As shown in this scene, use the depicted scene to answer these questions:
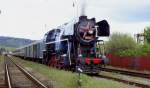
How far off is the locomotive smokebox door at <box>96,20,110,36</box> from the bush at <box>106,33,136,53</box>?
31.5m

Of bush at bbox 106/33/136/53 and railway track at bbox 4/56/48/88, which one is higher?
bush at bbox 106/33/136/53

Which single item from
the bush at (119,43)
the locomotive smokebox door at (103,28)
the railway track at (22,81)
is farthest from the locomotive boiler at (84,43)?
the bush at (119,43)

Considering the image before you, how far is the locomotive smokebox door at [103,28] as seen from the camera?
27770 millimetres

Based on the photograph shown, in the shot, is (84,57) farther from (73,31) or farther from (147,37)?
(147,37)

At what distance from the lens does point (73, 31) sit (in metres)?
27.8

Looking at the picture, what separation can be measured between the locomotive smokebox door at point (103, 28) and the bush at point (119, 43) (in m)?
31.5

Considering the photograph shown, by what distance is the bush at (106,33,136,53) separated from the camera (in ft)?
199

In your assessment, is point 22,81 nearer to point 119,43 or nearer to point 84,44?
point 84,44

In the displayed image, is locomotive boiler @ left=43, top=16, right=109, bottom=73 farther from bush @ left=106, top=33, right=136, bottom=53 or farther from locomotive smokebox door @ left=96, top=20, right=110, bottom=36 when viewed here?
bush @ left=106, top=33, right=136, bottom=53

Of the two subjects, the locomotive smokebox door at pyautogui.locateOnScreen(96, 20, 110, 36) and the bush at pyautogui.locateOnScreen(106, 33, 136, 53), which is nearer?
the locomotive smokebox door at pyautogui.locateOnScreen(96, 20, 110, 36)

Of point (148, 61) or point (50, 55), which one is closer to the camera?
point (50, 55)

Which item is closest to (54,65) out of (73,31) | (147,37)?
(73,31)

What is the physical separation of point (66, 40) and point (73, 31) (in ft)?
4.85

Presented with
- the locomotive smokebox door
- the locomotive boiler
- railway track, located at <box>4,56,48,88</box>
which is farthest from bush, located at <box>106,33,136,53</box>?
railway track, located at <box>4,56,48,88</box>
